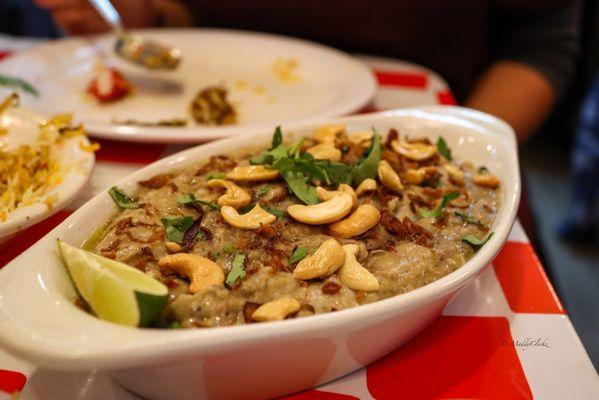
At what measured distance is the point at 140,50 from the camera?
187 cm

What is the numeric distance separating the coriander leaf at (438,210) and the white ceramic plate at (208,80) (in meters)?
0.53

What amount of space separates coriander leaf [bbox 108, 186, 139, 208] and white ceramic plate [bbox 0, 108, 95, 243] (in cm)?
10

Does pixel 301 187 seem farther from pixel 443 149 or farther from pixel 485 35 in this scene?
pixel 485 35

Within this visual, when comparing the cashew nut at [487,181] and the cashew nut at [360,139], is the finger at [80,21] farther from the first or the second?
the cashew nut at [487,181]

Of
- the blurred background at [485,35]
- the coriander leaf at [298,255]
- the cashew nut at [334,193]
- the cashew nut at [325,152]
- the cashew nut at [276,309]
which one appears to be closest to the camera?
the cashew nut at [276,309]

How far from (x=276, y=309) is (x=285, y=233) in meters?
0.20

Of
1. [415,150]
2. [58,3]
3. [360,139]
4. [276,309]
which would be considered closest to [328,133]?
[360,139]

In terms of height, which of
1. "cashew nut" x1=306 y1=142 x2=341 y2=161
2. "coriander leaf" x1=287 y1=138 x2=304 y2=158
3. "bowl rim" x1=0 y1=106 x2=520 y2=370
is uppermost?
"bowl rim" x1=0 y1=106 x2=520 y2=370

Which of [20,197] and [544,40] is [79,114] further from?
[544,40]

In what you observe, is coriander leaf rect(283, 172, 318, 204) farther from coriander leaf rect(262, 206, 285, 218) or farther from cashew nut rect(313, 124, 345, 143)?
cashew nut rect(313, 124, 345, 143)

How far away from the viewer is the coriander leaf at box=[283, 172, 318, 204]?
944mm

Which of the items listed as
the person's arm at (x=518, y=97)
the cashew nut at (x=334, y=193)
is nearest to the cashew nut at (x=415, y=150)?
the cashew nut at (x=334, y=193)

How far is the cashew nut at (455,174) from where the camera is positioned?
1.08m

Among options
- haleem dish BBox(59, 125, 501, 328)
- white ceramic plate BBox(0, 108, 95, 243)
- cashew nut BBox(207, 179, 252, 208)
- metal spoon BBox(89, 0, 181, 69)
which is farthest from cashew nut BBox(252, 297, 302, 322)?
metal spoon BBox(89, 0, 181, 69)
